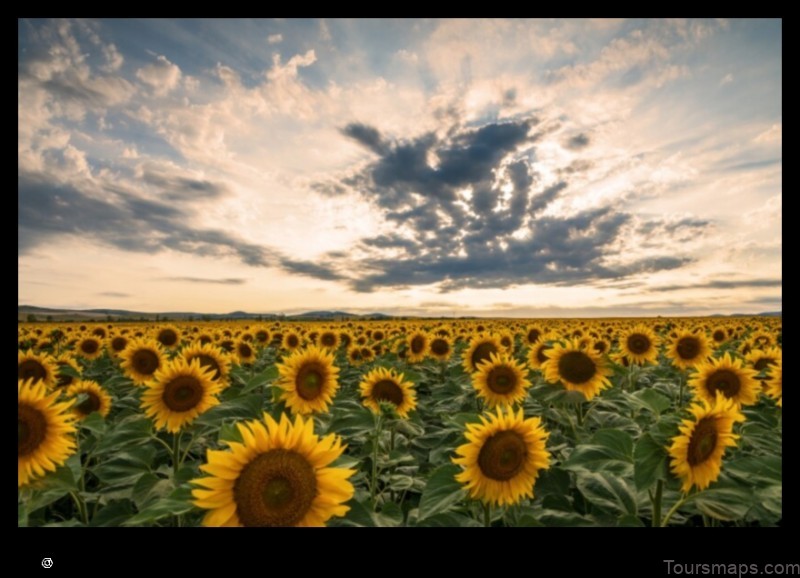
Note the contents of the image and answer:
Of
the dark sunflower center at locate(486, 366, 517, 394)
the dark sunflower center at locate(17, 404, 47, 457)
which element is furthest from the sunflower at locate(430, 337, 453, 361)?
the dark sunflower center at locate(17, 404, 47, 457)

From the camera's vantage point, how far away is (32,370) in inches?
251

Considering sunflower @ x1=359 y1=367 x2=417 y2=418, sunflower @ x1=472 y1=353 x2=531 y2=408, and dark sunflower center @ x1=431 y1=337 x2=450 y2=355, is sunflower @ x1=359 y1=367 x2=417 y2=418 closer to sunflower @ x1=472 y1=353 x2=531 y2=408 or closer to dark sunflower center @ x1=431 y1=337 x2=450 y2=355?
sunflower @ x1=472 y1=353 x2=531 y2=408

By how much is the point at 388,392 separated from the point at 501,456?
289 cm

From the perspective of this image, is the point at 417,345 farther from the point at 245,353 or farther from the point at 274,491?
the point at 274,491

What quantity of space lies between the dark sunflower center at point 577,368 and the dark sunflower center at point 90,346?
1323 cm

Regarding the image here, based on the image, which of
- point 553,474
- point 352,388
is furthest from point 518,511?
point 352,388

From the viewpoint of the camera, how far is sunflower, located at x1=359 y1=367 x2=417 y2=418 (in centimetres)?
591

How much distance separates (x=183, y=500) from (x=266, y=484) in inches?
19.6

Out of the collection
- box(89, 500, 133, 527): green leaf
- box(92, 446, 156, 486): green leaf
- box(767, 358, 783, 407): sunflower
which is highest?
box(767, 358, 783, 407): sunflower

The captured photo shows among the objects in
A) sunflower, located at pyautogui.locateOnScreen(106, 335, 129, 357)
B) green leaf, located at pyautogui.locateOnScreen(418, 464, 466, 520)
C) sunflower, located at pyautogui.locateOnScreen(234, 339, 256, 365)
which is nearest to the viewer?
green leaf, located at pyautogui.locateOnScreen(418, 464, 466, 520)

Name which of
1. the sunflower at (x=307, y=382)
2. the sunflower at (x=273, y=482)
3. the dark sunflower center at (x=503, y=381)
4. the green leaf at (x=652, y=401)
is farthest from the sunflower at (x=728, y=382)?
the sunflower at (x=273, y=482)

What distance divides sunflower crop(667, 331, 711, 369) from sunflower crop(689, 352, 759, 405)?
10.1 ft

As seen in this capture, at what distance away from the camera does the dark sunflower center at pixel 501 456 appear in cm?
321
